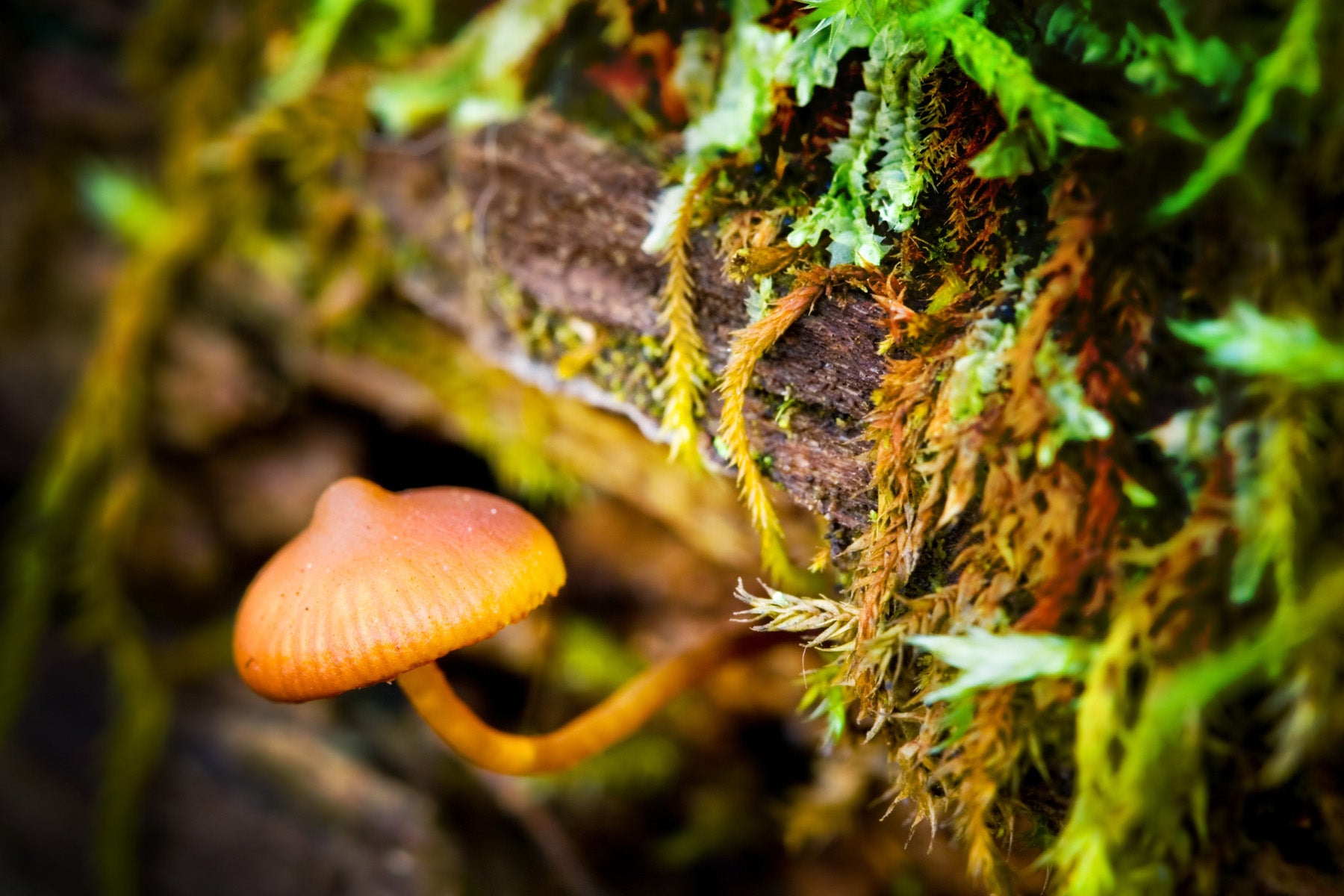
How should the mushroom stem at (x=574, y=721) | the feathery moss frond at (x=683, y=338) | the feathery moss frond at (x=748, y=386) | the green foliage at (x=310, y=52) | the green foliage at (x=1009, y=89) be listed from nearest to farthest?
the green foliage at (x=1009, y=89)
the feathery moss frond at (x=748, y=386)
the feathery moss frond at (x=683, y=338)
the mushroom stem at (x=574, y=721)
the green foliage at (x=310, y=52)

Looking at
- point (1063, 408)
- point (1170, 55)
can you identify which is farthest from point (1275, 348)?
point (1170, 55)

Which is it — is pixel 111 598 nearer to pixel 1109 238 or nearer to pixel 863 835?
pixel 863 835

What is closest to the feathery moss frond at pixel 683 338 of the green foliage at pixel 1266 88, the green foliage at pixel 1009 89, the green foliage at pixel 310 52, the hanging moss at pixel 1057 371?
the hanging moss at pixel 1057 371

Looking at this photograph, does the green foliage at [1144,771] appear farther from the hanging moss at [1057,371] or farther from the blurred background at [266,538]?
the blurred background at [266,538]

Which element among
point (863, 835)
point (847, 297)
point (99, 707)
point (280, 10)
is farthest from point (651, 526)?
point (99, 707)

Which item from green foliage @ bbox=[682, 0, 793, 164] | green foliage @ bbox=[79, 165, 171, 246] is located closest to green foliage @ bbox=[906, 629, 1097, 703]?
green foliage @ bbox=[682, 0, 793, 164]

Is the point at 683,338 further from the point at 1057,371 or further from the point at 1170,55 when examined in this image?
the point at 1170,55
